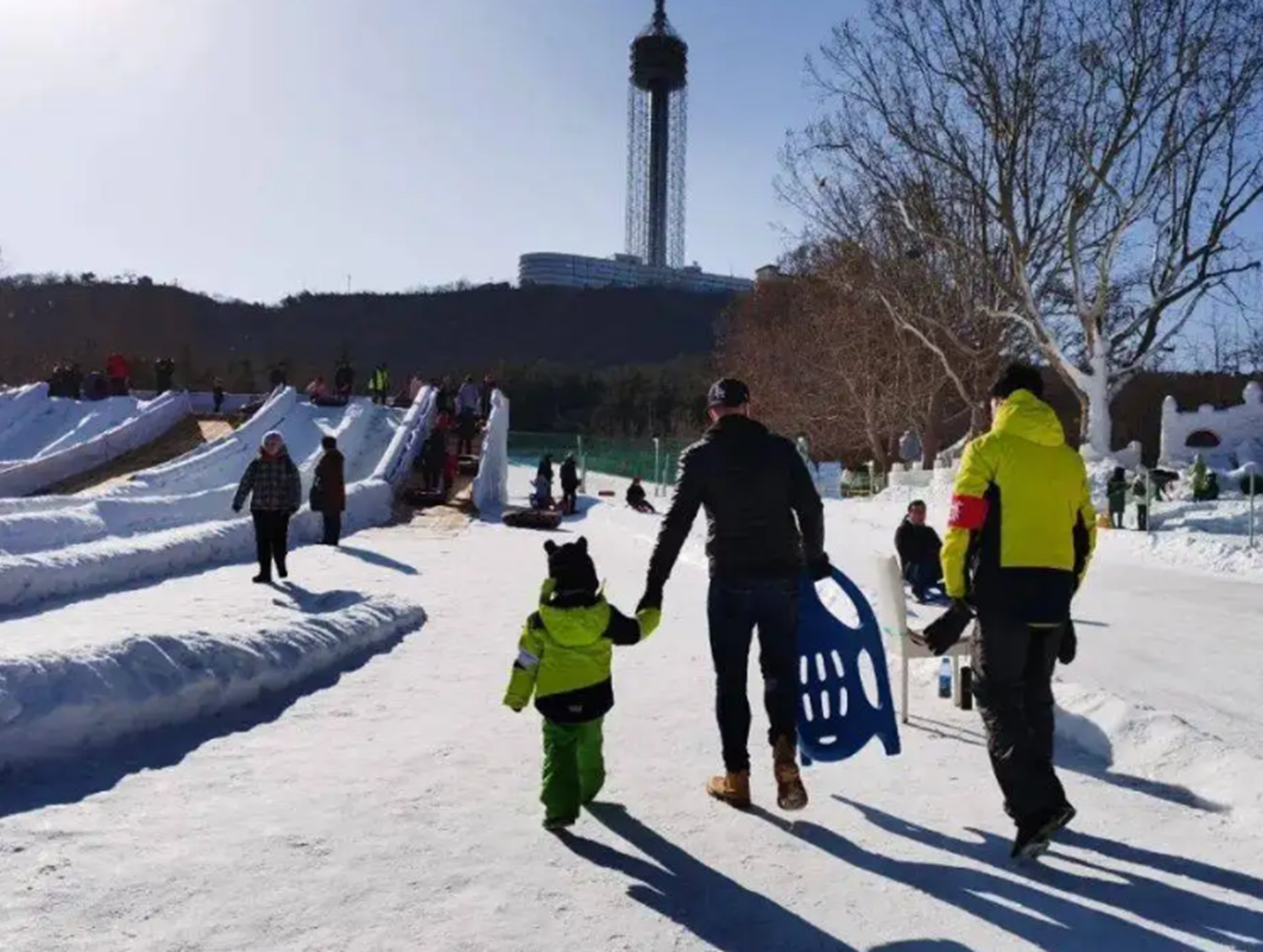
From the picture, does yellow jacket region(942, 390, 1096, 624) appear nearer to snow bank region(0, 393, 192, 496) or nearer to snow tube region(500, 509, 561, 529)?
snow tube region(500, 509, 561, 529)

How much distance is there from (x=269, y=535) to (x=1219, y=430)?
74.1 ft

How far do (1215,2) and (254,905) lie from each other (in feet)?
71.7

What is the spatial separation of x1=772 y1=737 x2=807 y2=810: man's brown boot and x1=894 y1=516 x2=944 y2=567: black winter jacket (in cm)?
767

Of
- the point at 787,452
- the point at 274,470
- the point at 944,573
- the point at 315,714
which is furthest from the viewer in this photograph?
the point at 274,470

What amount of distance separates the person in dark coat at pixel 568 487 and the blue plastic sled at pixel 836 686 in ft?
61.9

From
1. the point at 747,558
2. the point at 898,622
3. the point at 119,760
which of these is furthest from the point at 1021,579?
the point at 119,760

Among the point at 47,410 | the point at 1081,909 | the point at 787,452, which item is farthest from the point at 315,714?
the point at 47,410

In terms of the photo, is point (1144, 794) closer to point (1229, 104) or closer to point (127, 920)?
point (127, 920)

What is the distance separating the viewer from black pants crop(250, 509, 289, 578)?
10.8 m

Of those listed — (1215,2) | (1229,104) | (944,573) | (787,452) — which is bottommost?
(944,573)

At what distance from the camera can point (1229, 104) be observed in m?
19.6

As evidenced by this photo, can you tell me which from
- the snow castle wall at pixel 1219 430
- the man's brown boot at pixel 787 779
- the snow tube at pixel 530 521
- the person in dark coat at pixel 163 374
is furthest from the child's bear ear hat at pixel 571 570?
the person in dark coat at pixel 163 374

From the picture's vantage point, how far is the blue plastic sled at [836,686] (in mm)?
4629

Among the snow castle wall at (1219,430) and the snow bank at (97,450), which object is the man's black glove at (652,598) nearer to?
the snow bank at (97,450)
